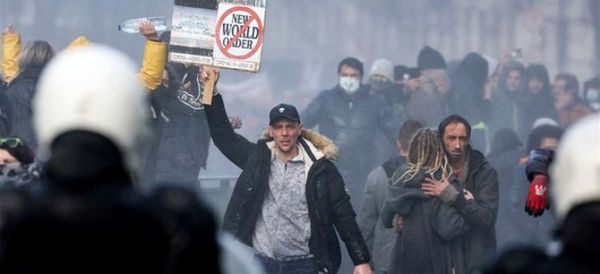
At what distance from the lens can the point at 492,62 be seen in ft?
61.1

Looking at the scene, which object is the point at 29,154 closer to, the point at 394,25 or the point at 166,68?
the point at 166,68

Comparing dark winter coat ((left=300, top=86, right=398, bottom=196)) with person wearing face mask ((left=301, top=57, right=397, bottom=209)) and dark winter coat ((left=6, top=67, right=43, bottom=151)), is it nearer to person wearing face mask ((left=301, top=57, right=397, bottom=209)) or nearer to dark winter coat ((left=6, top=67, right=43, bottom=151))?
person wearing face mask ((left=301, top=57, right=397, bottom=209))

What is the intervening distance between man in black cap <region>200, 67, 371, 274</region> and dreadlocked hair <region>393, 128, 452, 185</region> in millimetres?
661

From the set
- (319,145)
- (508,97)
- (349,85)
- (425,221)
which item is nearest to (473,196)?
(425,221)

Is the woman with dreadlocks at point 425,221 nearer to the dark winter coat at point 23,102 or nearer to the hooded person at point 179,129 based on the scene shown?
the hooded person at point 179,129

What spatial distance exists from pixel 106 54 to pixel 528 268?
2.57 feet

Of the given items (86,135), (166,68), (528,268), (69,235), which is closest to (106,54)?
(86,135)

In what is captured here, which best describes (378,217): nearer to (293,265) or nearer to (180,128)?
(293,265)

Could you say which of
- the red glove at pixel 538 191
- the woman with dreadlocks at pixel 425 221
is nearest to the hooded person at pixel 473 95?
the woman with dreadlocks at pixel 425 221

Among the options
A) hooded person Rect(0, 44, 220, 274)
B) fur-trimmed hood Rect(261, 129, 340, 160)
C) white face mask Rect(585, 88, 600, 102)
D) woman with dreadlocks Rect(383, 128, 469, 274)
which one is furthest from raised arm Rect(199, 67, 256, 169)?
white face mask Rect(585, 88, 600, 102)

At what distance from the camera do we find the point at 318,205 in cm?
853

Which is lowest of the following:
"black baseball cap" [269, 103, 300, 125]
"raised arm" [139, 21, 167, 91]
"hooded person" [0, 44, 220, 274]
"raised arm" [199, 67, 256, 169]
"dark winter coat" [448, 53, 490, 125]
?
"dark winter coat" [448, 53, 490, 125]

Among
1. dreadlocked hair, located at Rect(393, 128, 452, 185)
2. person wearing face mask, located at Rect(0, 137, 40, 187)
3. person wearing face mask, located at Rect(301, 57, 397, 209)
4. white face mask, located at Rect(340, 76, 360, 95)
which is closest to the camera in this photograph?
person wearing face mask, located at Rect(0, 137, 40, 187)

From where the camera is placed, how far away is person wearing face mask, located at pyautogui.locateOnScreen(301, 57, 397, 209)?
13.8 m
